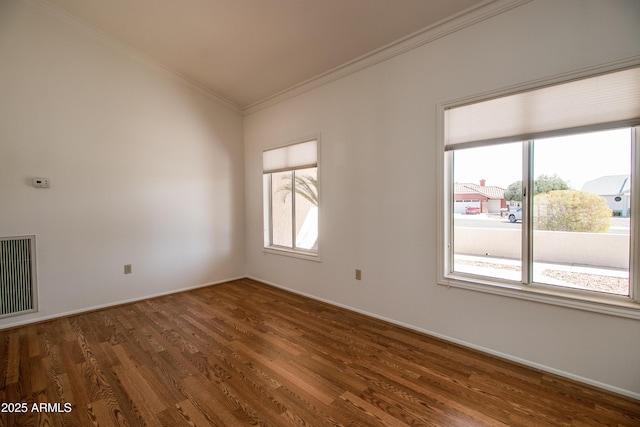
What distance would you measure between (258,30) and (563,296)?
3.77m

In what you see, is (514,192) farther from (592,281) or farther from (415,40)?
(415,40)

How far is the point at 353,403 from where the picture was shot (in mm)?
1842

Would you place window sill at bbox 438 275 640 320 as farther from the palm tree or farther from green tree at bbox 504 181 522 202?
the palm tree

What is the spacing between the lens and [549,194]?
7.38 ft

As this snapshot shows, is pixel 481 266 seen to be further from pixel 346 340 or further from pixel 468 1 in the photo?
pixel 468 1

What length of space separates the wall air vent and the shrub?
5.13 meters

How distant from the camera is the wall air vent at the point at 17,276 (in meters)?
3.03

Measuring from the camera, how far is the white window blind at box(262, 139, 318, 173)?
3.91 meters

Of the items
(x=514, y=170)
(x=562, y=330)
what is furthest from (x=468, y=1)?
(x=562, y=330)

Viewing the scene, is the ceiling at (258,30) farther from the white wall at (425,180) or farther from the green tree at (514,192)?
the green tree at (514,192)

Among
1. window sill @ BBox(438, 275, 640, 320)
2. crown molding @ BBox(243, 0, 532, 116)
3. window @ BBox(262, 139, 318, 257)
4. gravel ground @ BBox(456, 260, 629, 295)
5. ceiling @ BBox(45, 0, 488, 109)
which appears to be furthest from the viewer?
window @ BBox(262, 139, 318, 257)

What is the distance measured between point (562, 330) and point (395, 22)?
116 inches

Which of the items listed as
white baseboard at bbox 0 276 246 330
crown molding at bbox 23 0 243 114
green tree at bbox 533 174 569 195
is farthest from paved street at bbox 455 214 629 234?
crown molding at bbox 23 0 243 114

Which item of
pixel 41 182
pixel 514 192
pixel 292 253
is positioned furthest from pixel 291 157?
pixel 41 182
